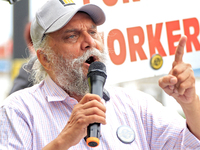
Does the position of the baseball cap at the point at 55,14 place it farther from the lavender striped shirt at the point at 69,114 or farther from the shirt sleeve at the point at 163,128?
the shirt sleeve at the point at 163,128

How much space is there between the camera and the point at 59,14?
2080 millimetres

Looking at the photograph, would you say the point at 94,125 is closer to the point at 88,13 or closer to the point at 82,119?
the point at 82,119

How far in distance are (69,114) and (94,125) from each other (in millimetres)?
608

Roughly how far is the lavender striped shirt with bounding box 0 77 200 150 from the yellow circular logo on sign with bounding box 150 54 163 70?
→ 563 millimetres

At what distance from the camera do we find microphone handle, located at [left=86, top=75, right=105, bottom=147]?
52.4 inches

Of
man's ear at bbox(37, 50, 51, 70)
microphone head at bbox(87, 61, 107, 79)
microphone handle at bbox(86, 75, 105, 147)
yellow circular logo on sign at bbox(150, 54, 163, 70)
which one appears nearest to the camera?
microphone handle at bbox(86, 75, 105, 147)

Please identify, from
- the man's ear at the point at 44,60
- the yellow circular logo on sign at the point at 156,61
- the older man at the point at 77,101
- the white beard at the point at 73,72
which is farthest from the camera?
the yellow circular logo on sign at the point at 156,61

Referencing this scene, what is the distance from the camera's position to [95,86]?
1.54 m

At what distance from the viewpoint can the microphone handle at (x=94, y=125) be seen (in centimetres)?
133

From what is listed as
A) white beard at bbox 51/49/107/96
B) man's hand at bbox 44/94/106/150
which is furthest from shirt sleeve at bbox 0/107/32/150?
white beard at bbox 51/49/107/96

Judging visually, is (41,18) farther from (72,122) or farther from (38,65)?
(72,122)

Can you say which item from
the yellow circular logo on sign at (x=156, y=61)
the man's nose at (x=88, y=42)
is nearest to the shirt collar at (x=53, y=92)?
the man's nose at (x=88, y=42)

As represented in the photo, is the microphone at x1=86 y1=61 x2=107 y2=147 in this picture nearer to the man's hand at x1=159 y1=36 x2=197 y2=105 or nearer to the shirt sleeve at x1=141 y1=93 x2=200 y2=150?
the man's hand at x1=159 y1=36 x2=197 y2=105

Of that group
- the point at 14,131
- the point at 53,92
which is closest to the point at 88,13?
the point at 53,92
